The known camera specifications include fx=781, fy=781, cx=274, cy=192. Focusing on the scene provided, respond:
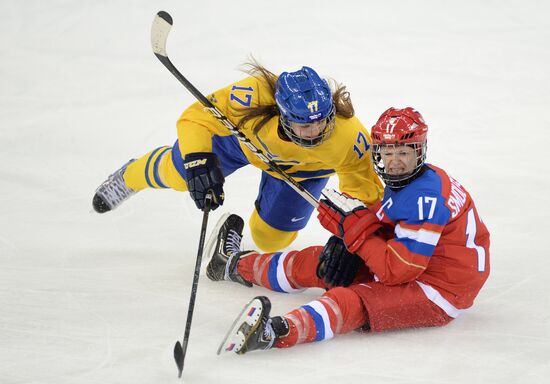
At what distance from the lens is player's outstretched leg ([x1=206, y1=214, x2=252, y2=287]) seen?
336 centimetres

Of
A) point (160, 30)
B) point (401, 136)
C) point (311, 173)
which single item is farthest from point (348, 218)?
point (160, 30)

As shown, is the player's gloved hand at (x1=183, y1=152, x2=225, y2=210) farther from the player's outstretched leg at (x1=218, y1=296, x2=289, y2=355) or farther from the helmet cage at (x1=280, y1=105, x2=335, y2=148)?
the player's outstretched leg at (x1=218, y1=296, x2=289, y2=355)

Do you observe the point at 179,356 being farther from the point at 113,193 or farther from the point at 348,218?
the point at 113,193

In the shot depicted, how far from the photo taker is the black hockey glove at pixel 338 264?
2986mm

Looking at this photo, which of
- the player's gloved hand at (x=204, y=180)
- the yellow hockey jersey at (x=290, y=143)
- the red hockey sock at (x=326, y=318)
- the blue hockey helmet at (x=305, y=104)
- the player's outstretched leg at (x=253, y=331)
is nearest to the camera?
the player's outstretched leg at (x=253, y=331)

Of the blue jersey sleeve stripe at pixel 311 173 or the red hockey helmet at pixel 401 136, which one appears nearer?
the red hockey helmet at pixel 401 136

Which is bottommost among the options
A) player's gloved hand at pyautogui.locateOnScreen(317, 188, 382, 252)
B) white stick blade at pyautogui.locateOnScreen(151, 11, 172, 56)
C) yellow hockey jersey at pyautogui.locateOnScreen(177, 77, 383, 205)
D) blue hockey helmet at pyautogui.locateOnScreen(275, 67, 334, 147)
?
player's gloved hand at pyautogui.locateOnScreen(317, 188, 382, 252)

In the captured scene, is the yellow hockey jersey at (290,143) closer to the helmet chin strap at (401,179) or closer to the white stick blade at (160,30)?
the white stick blade at (160,30)

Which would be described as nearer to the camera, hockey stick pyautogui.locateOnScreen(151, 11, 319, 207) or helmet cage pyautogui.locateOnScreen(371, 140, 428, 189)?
helmet cage pyautogui.locateOnScreen(371, 140, 428, 189)

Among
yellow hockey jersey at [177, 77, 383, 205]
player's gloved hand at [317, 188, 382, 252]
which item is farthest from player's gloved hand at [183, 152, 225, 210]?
player's gloved hand at [317, 188, 382, 252]

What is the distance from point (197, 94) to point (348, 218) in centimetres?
86

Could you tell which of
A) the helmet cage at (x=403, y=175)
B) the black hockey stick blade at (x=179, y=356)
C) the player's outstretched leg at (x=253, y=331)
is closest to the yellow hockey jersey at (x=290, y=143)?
the helmet cage at (x=403, y=175)

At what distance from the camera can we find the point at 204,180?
3.15 meters

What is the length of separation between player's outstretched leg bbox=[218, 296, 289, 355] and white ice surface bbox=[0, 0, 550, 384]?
55 mm
